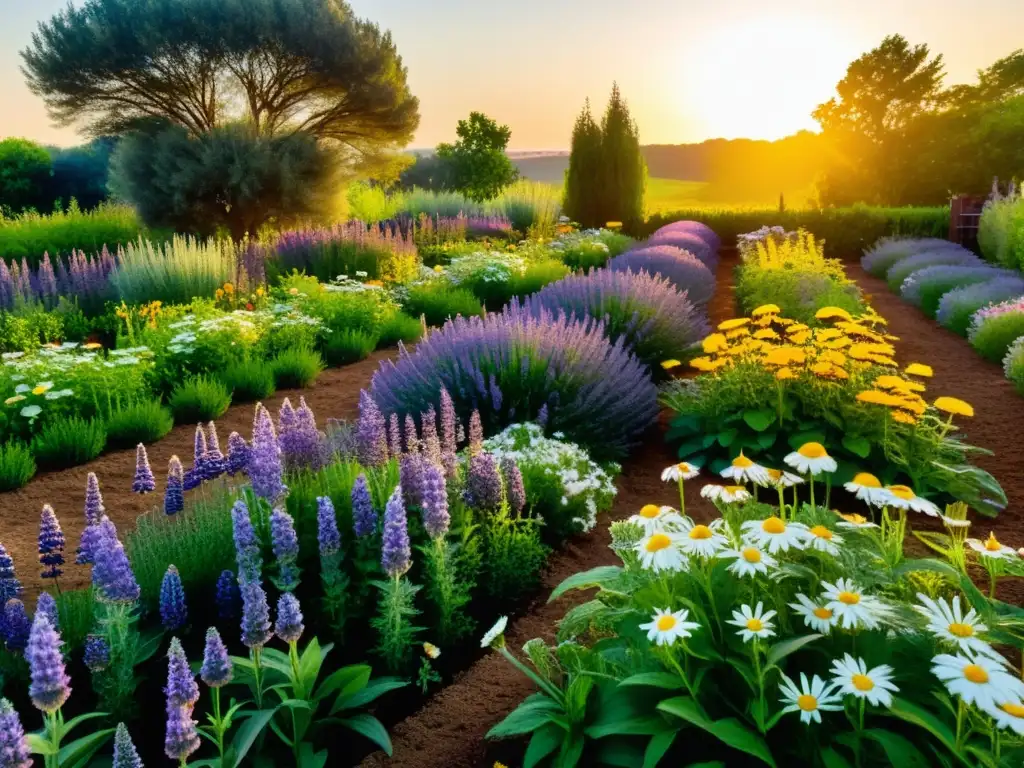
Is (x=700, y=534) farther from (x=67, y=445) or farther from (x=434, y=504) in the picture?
(x=67, y=445)

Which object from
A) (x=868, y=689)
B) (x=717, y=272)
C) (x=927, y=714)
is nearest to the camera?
(x=868, y=689)

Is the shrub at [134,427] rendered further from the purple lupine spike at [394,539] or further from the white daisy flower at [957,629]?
the white daisy flower at [957,629]

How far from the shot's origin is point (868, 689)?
1627 millimetres

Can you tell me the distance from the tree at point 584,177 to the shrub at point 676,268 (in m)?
10.6

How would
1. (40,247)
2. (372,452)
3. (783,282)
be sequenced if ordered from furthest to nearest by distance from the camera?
(40,247) → (783,282) → (372,452)

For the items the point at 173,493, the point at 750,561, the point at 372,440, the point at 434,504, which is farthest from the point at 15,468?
the point at 750,561

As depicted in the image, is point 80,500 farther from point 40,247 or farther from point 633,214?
point 633,214

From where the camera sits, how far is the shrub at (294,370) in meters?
6.90

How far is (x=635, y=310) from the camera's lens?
254 inches

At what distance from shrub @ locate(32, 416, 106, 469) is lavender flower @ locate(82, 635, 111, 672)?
3.41 metres

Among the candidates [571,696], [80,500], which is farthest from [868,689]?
[80,500]

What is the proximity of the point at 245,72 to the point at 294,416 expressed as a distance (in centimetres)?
2119

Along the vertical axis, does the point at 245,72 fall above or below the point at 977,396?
above

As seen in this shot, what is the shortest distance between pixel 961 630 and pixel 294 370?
236 inches
